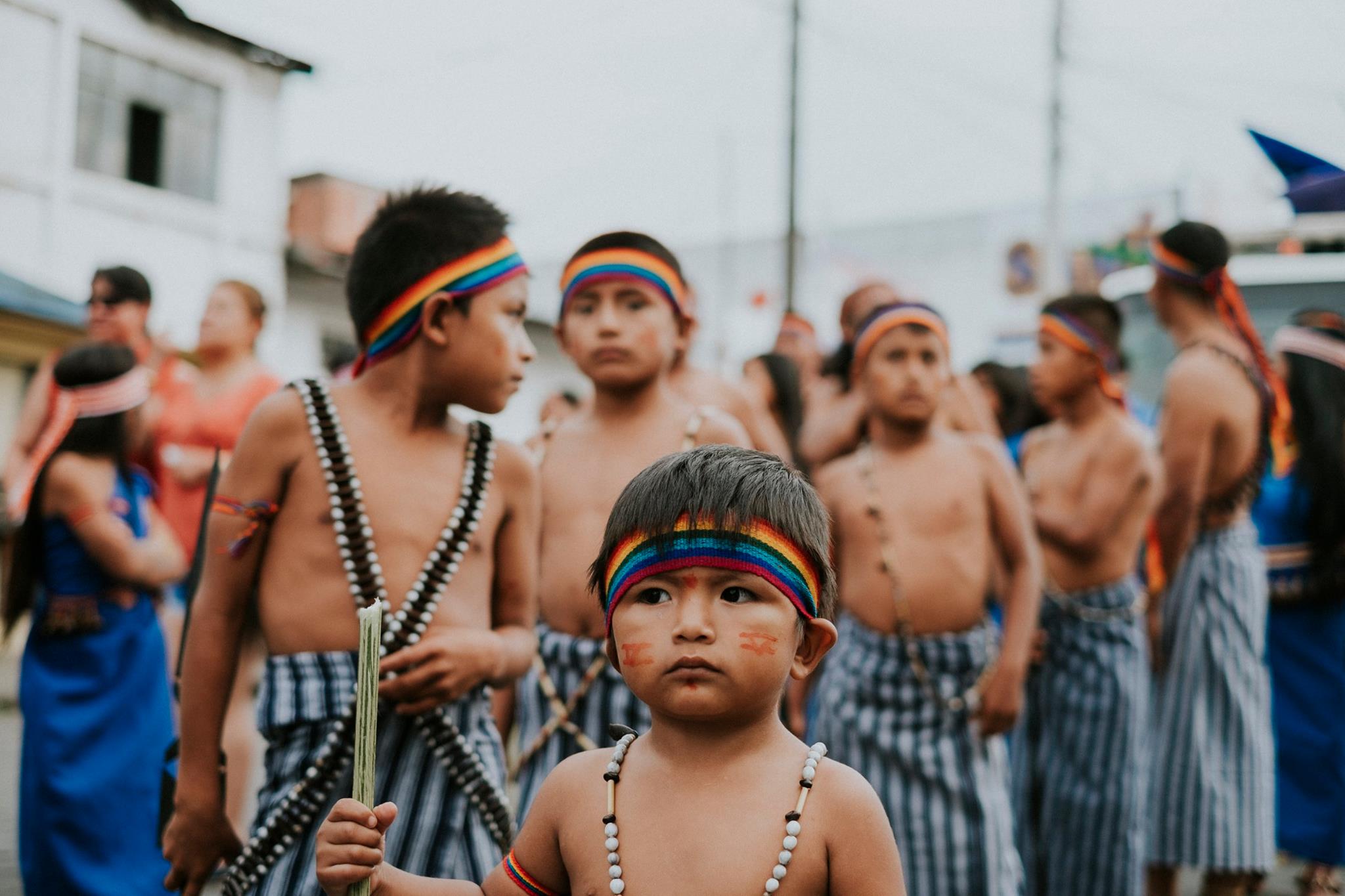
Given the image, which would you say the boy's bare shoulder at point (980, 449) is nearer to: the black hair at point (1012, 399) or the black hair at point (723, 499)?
the black hair at point (723, 499)

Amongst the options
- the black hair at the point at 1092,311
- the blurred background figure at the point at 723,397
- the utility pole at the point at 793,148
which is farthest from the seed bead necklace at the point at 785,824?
the utility pole at the point at 793,148

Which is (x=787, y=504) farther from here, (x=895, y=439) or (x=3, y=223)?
(x=3, y=223)

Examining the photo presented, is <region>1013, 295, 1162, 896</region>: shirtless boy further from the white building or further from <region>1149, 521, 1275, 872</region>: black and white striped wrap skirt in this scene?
the white building

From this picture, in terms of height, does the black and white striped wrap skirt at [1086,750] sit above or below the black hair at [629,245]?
below

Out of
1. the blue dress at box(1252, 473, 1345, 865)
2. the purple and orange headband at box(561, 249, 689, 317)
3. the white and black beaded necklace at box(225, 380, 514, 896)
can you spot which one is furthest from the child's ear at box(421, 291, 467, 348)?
the blue dress at box(1252, 473, 1345, 865)

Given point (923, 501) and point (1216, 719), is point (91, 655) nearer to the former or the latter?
point (923, 501)

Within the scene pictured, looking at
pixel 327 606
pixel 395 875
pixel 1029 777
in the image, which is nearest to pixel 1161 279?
pixel 1029 777

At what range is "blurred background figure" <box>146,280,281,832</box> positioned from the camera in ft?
18.4

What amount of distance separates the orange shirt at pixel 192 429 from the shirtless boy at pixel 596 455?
7.66 feet

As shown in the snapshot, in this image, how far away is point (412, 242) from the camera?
271 cm

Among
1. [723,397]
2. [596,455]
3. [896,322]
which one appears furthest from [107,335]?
[896,322]

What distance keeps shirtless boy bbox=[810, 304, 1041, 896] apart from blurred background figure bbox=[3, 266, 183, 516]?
2.89 m

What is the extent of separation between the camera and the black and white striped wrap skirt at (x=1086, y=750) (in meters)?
4.58

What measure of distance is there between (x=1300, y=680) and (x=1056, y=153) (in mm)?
12826
